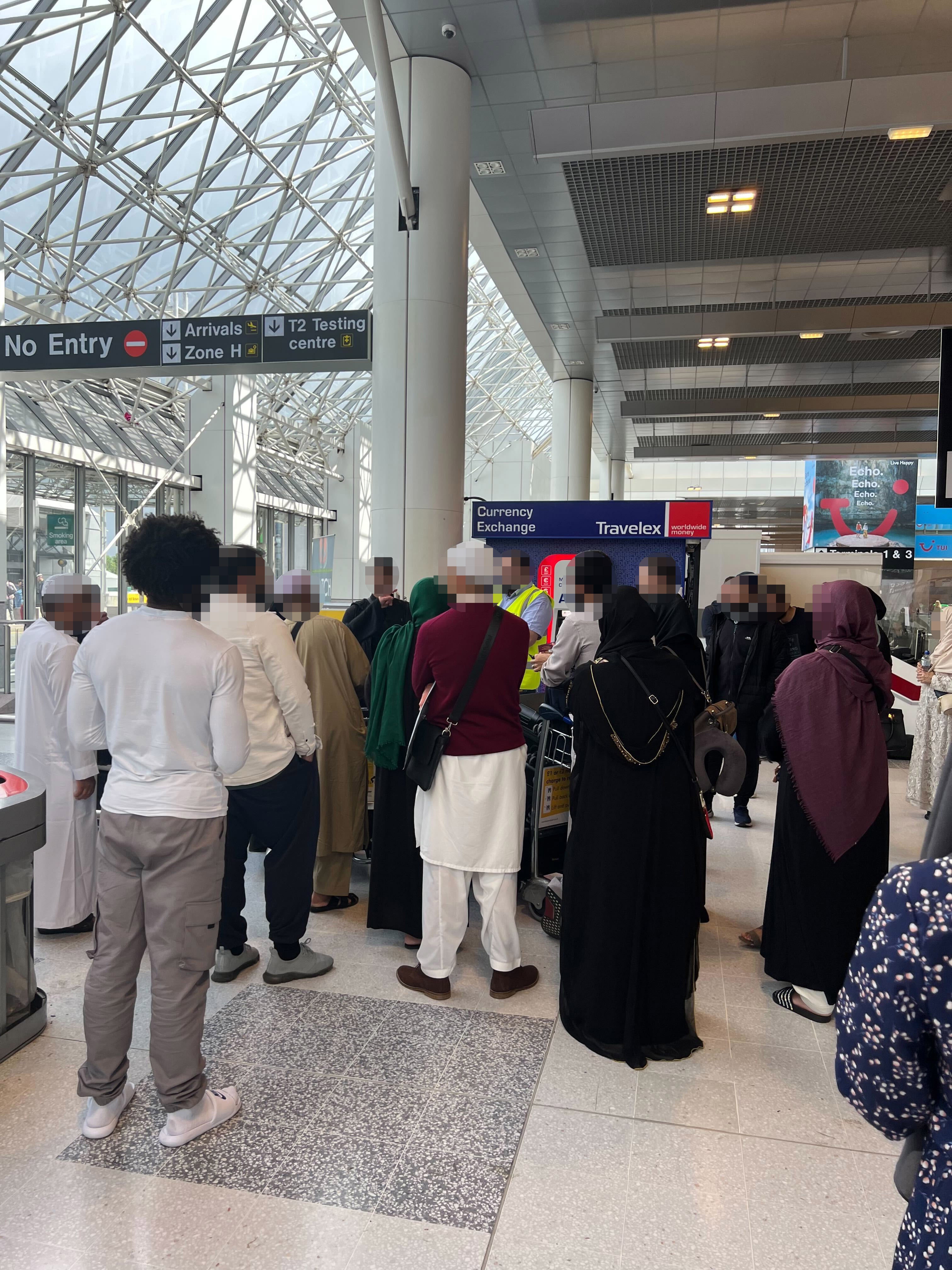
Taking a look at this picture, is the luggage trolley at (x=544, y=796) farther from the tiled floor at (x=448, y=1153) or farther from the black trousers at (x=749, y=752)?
the black trousers at (x=749, y=752)

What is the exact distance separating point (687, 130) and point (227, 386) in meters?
13.8

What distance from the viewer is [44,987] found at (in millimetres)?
3400

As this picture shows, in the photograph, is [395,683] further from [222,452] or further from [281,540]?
[281,540]

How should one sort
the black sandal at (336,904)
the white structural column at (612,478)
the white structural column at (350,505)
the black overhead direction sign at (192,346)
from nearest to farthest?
the black sandal at (336,904), the black overhead direction sign at (192,346), the white structural column at (612,478), the white structural column at (350,505)

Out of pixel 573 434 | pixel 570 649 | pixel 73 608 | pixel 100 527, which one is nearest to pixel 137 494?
pixel 100 527

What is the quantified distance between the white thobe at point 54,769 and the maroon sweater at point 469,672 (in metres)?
1.61

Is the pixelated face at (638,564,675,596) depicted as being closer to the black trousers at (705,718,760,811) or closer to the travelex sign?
the black trousers at (705,718,760,811)

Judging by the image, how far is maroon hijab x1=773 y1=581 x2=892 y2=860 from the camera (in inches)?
126

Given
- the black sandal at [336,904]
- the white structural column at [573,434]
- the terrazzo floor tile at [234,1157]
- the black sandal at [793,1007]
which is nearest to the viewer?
the terrazzo floor tile at [234,1157]

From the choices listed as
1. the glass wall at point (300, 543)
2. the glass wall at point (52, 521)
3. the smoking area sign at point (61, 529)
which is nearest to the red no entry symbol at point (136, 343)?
the glass wall at point (52, 521)

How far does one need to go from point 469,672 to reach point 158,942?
56.0 inches

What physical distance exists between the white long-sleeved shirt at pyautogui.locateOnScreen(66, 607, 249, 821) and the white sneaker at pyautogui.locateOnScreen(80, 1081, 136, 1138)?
3.03 ft

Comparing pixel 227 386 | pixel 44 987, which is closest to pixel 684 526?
pixel 44 987

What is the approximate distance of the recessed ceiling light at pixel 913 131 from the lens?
579 centimetres
